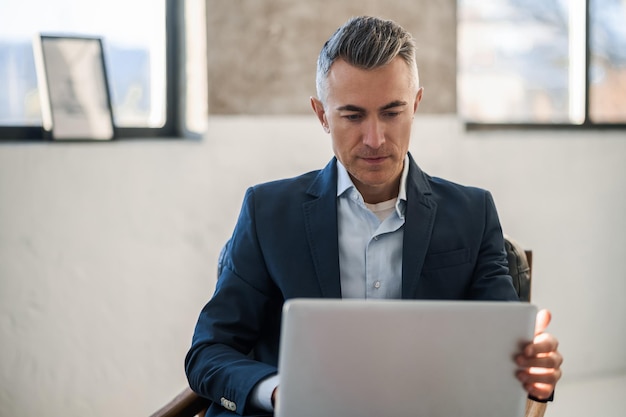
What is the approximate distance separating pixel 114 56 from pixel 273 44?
0.59 meters

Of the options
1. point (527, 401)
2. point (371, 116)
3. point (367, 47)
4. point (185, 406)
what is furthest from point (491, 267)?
point (185, 406)

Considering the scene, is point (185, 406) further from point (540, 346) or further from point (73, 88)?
point (73, 88)

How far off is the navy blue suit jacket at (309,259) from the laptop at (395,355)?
17.9 inches

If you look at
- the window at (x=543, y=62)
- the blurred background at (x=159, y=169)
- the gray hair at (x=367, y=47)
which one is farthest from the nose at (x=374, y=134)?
the window at (x=543, y=62)

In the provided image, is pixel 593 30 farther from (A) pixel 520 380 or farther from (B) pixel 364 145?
(A) pixel 520 380

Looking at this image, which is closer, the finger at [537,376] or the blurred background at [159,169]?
the finger at [537,376]

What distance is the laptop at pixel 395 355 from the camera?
119cm

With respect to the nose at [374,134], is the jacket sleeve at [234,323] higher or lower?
lower

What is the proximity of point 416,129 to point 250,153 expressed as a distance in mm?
736

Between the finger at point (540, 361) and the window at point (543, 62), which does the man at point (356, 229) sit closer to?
the finger at point (540, 361)

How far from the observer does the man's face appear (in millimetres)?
1695

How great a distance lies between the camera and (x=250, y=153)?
3113mm

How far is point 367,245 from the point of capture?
178 cm

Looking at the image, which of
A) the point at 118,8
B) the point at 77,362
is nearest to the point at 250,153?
the point at 118,8
